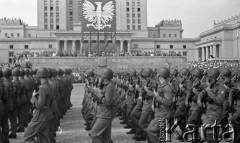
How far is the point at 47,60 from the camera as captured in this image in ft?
179

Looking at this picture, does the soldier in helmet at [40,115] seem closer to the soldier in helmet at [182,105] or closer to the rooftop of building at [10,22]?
the soldier in helmet at [182,105]

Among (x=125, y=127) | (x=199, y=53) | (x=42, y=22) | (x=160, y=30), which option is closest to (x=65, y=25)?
(x=42, y=22)

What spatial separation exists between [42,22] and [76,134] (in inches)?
3499

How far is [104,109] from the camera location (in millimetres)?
7859

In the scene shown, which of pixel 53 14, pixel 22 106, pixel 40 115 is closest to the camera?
pixel 40 115

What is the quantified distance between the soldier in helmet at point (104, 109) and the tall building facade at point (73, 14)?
88725 mm

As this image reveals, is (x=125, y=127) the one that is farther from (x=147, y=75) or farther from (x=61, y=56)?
(x=61, y=56)

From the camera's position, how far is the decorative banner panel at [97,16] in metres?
49.4

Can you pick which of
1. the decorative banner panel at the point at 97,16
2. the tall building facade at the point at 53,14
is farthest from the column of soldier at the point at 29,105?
the tall building facade at the point at 53,14

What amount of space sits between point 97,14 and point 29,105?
122 feet

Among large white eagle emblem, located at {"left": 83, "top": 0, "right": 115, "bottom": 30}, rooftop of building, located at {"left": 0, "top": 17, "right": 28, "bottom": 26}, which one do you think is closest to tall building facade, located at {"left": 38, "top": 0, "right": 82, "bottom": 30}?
rooftop of building, located at {"left": 0, "top": 17, "right": 28, "bottom": 26}

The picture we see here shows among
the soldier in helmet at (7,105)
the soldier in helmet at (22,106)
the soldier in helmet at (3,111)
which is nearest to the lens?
the soldier in helmet at (3,111)

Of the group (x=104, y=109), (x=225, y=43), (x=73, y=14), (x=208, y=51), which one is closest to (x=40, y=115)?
(x=104, y=109)

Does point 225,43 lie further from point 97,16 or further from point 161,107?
point 161,107
